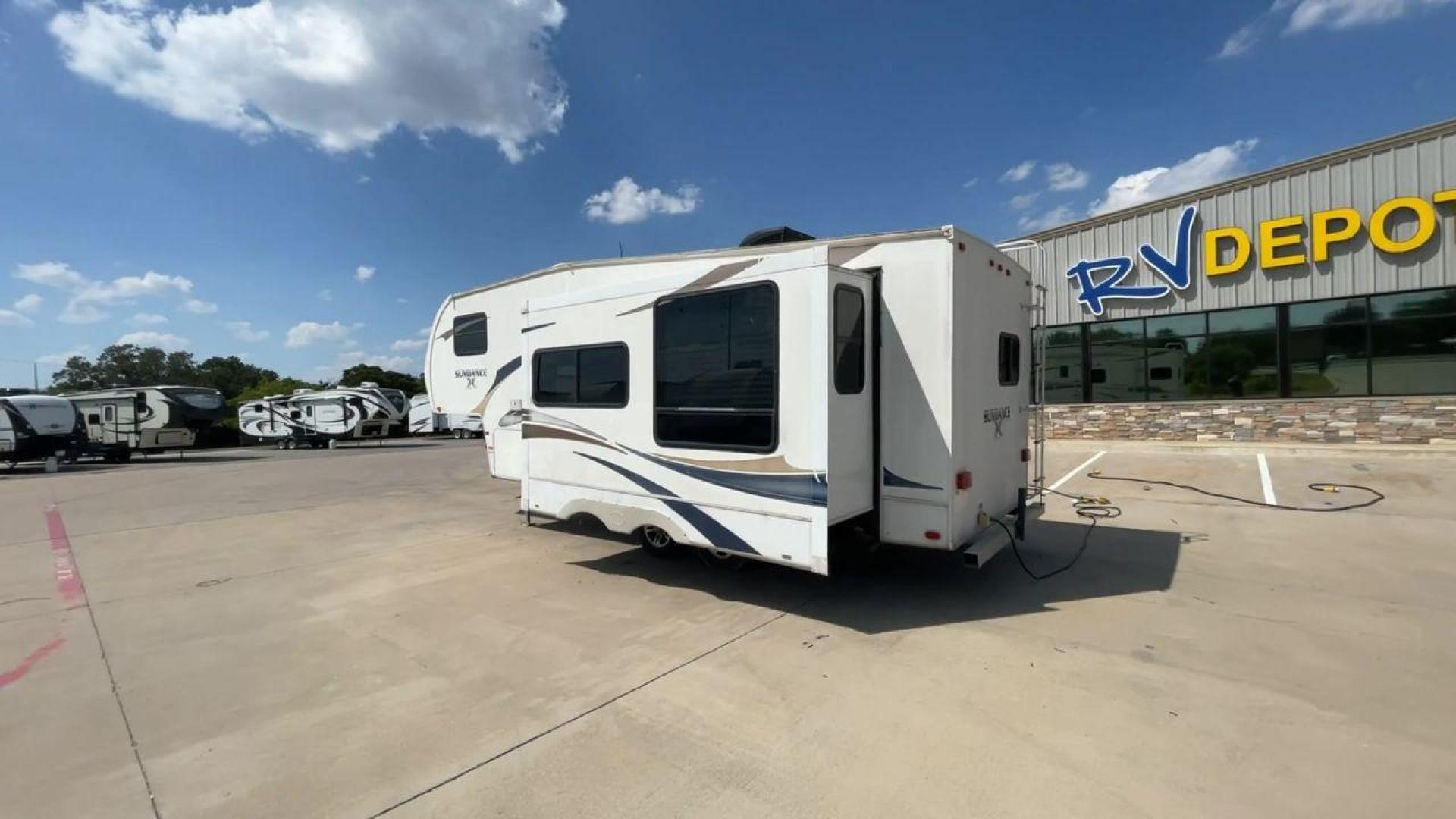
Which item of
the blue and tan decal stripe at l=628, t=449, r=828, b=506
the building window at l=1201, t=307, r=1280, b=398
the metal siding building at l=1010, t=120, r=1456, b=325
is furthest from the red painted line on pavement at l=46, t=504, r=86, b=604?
the building window at l=1201, t=307, r=1280, b=398

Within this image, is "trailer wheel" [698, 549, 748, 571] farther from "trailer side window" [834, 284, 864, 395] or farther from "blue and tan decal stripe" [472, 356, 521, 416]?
"blue and tan decal stripe" [472, 356, 521, 416]

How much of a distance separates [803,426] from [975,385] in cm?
158

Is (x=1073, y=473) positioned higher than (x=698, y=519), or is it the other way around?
(x=698, y=519)

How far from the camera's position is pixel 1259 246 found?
1414 centimetres

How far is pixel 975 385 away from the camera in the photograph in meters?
5.11

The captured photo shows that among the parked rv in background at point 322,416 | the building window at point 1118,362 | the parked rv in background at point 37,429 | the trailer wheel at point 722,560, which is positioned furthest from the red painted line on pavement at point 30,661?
the parked rv in background at point 322,416

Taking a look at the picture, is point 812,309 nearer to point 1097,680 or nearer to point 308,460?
point 1097,680

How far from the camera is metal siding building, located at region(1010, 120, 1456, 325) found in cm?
1244

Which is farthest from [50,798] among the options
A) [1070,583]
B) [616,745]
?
[1070,583]

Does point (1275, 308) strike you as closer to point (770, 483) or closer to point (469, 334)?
point (770, 483)

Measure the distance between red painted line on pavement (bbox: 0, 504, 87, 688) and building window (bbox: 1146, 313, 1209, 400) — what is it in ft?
63.0

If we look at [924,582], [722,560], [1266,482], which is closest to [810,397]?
[924,582]

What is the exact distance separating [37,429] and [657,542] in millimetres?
25887

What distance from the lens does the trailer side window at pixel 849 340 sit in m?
4.63
